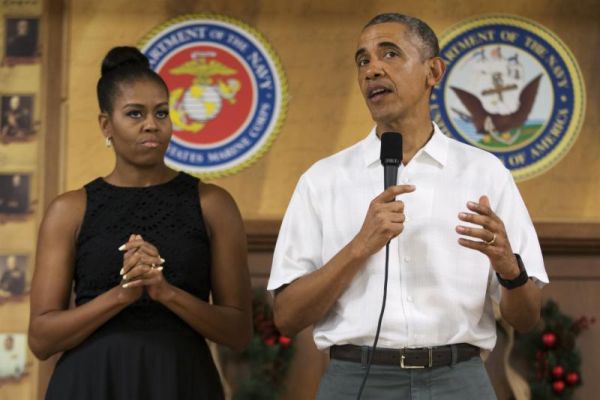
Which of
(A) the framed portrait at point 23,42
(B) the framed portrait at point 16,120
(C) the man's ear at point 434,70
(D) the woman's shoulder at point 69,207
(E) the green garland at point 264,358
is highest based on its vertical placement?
(A) the framed portrait at point 23,42

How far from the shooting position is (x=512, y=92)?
4.66 meters

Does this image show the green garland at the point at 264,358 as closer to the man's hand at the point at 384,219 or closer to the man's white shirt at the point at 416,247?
the man's white shirt at the point at 416,247

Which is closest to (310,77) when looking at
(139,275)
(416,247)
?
(139,275)

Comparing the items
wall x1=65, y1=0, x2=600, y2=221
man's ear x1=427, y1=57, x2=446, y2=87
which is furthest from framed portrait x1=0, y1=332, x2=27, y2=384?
man's ear x1=427, y1=57, x2=446, y2=87

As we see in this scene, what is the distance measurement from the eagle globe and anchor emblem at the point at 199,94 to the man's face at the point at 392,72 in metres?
2.12

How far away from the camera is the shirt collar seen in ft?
8.43

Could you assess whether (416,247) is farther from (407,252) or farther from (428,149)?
(428,149)

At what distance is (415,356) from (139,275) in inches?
27.1

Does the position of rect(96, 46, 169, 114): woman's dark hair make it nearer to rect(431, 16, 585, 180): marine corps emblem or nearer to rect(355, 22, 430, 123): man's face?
rect(355, 22, 430, 123): man's face

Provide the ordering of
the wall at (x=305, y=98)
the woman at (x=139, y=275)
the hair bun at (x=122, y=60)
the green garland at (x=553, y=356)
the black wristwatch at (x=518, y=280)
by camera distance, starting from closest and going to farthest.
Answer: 1. the black wristwatch at (x=518, y=280)
2. the woman at (x=139, y=275)
3. the hair bun at (x=122, y=60)
4. the green garland at (x=553, y=356)
5. the wall at (x=305, y=98)

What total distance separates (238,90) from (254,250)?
671mm

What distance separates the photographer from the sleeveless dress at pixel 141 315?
2787 mm

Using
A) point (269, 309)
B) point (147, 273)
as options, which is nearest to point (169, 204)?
point (147, 273)

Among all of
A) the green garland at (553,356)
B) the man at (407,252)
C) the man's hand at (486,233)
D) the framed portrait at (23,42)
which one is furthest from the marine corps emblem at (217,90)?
the man's hand at (486,233)
